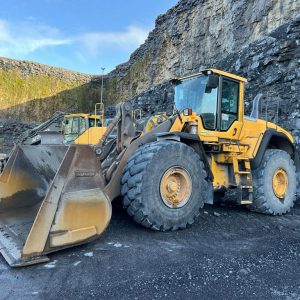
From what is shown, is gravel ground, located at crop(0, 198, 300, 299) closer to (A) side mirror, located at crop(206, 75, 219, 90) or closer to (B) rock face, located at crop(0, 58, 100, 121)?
(A) side mirror, located at crop(206, 75, 219, 90)

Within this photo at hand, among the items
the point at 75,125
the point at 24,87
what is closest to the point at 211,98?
A: the point at 75,125

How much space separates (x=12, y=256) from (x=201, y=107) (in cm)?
354

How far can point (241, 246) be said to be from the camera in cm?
436

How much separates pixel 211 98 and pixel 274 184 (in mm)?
2127

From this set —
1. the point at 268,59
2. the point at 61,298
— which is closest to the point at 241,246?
the point at 61,298

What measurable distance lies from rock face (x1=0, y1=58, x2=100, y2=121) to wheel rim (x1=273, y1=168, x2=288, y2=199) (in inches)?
1065

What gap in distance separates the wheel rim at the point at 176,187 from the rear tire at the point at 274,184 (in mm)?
1942

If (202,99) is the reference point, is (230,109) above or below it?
below

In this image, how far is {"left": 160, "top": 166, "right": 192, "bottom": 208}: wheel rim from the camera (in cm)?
459

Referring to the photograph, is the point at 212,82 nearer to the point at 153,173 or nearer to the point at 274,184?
the point at 153,173

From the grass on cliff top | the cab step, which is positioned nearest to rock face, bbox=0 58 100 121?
the grass on cliff top

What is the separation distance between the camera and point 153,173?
14.5 ft

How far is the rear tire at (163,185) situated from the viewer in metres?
4.33

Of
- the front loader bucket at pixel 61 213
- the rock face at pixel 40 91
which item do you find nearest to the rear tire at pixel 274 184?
the front loader bucket at pixel 61 213
